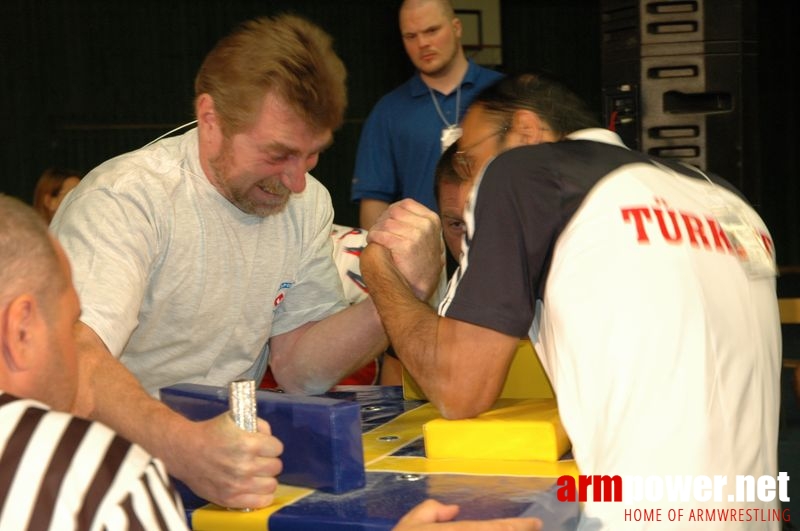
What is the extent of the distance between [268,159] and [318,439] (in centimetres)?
85

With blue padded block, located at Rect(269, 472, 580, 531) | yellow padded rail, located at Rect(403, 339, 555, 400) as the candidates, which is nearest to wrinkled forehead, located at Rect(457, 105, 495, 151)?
yellow padded rail, located at Rect(403, 339, 555, 400)

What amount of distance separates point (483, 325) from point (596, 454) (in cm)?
28

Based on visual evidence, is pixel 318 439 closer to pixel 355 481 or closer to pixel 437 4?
pixel 355 481

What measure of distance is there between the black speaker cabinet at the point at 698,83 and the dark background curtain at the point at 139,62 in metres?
4.41

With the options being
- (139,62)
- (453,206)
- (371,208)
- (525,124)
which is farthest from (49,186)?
(525,124)

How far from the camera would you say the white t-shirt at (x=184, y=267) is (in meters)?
2.07

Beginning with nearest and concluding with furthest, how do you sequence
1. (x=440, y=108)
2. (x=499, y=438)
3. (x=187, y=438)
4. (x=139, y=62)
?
(x=187, y=438) < (x=499, y=438) < (x=440, y=108) < (x=139, y=62)

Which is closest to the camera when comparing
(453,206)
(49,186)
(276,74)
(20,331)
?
(20,331)

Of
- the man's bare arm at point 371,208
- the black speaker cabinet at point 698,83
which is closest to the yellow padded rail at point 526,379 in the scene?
the black speaker cabinet at point 698,83

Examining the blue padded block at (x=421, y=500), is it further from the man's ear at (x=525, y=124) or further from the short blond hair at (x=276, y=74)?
the short blond hair at (x=276, y=74)

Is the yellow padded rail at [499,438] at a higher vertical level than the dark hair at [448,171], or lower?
lower

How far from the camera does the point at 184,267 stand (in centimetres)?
230

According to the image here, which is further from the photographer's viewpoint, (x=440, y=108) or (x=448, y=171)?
(x=440, y=108)

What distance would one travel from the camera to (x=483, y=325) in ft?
5.79
